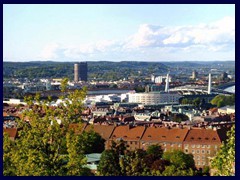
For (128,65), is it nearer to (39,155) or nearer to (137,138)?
(137,138)

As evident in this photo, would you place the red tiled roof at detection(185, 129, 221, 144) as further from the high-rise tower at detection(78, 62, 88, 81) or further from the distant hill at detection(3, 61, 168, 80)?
the distant hill at detection(3, 61, 168, 80)

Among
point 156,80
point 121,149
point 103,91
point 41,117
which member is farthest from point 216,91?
point 41,117

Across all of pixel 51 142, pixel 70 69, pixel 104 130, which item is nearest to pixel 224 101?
pixel 104 130

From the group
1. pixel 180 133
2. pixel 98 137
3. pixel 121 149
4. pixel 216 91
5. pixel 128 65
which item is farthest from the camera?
pixel 128 65

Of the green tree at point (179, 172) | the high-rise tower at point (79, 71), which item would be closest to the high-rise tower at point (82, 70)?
the high-rise tower at point (79, 71)

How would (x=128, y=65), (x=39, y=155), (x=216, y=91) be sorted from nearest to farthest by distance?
(x=39, y=155)
(x=216, y=91)
(x=128, y=65)
